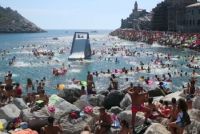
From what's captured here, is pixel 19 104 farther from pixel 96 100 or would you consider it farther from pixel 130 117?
pixel 130 117

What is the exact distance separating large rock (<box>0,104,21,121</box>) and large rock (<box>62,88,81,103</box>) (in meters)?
4.28

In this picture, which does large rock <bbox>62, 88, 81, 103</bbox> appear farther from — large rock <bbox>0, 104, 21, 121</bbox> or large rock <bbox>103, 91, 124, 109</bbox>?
Result: large rock <bbox>0, 104, 21, 121</bbox>

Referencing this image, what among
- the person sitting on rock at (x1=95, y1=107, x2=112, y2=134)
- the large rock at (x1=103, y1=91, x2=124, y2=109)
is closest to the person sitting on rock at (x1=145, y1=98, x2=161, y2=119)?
the person sitting on rock at (x1=95, y1=107, x2=112, y2=134)

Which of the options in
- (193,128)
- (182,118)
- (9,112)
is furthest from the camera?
(9,112)

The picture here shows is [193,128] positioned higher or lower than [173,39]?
higher

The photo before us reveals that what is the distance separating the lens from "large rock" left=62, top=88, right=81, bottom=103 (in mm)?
22375

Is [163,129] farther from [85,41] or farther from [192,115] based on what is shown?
[85,41]

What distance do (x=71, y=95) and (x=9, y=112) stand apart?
5.12 meters

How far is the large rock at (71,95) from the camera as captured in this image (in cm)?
2238

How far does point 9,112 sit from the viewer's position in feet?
59.4

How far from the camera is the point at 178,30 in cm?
10975

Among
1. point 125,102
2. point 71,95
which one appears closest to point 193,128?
point 125,102

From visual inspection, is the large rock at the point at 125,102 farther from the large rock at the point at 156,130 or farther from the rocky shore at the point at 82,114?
the large rock at the point at 156,130

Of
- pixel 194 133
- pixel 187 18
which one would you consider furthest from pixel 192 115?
pixel 187 18
